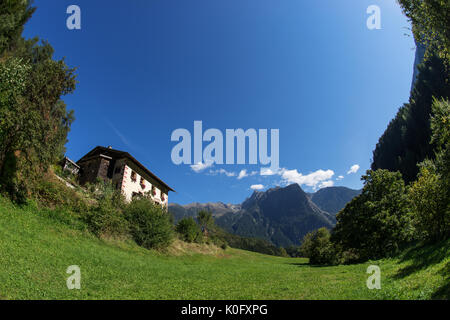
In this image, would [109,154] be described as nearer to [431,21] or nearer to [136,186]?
[136,186]

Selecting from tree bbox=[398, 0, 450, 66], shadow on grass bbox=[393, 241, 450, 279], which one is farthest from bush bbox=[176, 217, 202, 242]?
tree bbox=[398, 0, 450, 66]

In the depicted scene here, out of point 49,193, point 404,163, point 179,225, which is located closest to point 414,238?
point 179,225

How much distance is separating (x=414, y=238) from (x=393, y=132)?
5327 cm

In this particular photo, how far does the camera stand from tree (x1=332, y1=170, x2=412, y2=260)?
20.0 meters

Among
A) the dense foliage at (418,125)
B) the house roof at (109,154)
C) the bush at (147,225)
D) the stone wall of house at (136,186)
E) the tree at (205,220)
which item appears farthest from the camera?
the dense foliage at (418,125)

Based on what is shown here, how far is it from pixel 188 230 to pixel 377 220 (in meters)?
23.5

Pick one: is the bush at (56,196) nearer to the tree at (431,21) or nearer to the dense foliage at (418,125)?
the tree at (431,21)

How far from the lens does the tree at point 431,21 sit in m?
8.61

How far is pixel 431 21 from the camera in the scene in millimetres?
9094

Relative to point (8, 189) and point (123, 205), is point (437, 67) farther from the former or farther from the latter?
point (8, 189)

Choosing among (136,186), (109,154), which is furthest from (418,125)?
(109,154)

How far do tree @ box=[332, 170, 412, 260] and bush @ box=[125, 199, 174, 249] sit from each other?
2017 cm

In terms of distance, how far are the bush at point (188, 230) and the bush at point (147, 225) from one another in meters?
7.51

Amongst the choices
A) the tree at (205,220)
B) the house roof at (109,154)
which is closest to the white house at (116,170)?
the house roof at (109,154)
